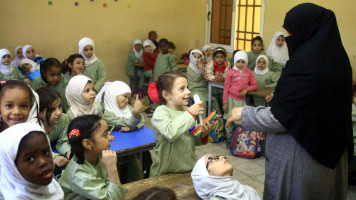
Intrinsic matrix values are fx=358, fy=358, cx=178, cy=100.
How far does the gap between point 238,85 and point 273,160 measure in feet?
10.6

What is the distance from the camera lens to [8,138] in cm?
151

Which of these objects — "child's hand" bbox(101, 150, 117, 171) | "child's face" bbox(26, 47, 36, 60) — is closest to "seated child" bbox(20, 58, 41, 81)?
"child's face" bbox(26, 47, 36, 60)

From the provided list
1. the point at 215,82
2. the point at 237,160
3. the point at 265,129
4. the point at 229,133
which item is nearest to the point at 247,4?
the point at 215,82

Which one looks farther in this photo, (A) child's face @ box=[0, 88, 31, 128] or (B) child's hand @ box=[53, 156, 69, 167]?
(B) child's hand @ box=[53, 156, 69, 167]

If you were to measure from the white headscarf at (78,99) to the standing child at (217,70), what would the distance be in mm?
2663

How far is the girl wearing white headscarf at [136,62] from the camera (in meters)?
7.84

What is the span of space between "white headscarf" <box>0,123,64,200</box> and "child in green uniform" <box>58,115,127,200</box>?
32 cm

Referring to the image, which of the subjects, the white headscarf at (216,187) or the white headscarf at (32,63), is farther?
the white headscarf at (32,63)

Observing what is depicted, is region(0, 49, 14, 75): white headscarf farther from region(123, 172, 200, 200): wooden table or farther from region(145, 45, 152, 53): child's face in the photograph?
region(123, 172, 200, 200): wooden table

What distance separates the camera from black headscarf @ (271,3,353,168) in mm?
1730

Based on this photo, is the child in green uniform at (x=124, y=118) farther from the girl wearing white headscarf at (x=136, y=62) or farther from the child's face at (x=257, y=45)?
the girl wearing white headscarf at (x=136, y=62)

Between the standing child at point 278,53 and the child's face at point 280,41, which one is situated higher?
the child's face at point 280,41

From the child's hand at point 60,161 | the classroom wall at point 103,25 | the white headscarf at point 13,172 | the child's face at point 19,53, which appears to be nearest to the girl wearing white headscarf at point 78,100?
the child's hand at point 60,161

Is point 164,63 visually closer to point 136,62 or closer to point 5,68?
point 136,62
